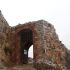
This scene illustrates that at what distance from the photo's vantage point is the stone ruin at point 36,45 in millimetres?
21281

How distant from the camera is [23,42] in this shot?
24.7 meters

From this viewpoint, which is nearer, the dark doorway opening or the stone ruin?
the stone ruin

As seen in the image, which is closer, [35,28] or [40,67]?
A: [40,67]

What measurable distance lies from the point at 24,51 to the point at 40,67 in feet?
17.8

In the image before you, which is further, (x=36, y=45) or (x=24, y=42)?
(x=24, y=42)

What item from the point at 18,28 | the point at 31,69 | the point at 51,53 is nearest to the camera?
the point at 31,69

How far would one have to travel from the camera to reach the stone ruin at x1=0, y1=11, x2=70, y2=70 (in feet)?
69.8

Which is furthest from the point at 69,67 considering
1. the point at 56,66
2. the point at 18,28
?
the point at 18,28

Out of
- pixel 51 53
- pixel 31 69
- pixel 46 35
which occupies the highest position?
pixel 46 35

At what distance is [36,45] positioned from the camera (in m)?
21.8

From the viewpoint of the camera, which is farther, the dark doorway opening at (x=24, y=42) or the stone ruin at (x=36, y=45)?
the dark doorway opening at (x=24, y=42)

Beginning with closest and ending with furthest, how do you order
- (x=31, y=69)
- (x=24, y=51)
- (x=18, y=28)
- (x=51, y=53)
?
(x=31, y=69) → (x=51, y=53) → (x=18, y=28) → (x=24, y=51)

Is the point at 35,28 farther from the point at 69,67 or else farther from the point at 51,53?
the point at 69,67

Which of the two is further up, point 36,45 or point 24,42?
point 24,42
